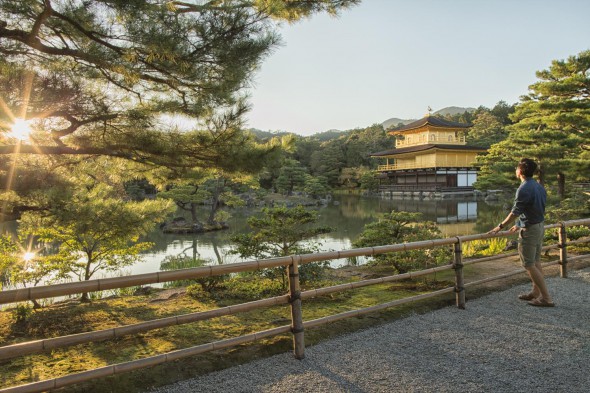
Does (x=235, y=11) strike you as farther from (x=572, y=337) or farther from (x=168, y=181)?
(x=572, y=337)

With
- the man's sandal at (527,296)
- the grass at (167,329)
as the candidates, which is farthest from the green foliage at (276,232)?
the man's sandal at (527,296)

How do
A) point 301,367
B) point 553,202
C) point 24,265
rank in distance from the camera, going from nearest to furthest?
point 301,367 → point 24,265 → point 553,202

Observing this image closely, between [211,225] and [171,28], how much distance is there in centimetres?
1191

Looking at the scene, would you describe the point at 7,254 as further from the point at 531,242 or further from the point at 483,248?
the point at 483,248

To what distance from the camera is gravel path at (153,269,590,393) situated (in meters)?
1.89

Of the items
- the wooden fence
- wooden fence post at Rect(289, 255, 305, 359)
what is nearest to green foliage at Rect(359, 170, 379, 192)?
the wooden fence

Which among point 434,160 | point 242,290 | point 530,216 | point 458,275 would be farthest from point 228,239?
point 434,160

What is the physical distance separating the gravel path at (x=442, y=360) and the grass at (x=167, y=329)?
0.45 ft

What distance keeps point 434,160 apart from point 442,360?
2560 centimetres

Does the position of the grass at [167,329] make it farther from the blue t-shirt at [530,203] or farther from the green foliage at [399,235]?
the blue t-shirt at [530,203]

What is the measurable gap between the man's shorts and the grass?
2.17 ft

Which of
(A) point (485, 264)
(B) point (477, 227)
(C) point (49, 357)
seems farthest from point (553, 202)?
(C) point (49, 357)

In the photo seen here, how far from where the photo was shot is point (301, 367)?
6.91ft

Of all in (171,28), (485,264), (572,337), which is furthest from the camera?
(485,264)
